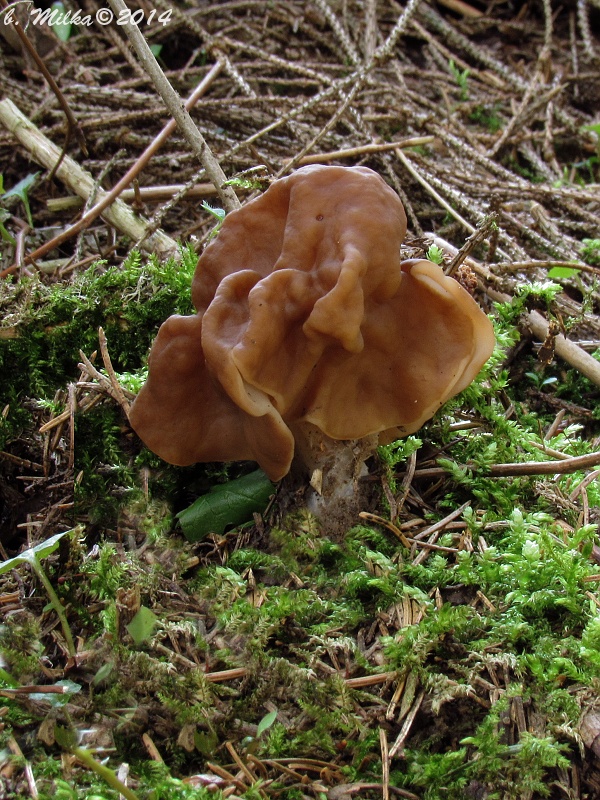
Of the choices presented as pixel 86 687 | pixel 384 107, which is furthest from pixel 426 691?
pixel 384 107

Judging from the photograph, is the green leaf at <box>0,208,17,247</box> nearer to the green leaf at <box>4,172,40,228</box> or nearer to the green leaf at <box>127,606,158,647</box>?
the green leaf at <box>4,172,40,228</box>

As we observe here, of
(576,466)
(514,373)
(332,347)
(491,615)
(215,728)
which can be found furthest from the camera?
(514,373)

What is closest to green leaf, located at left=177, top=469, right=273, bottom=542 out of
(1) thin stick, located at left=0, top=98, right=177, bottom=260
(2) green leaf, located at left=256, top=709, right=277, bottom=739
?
(2) green leaf, located at left=256, top=709, right=277, bottom=739

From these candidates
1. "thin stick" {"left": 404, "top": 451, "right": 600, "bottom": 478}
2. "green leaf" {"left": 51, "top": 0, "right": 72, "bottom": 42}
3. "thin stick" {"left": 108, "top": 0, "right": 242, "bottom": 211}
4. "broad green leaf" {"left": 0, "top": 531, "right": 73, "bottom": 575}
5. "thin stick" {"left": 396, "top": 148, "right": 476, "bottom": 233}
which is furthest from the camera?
"green leaf" {"left": 51, "top": 0, "right": 72, "bottom": 42}

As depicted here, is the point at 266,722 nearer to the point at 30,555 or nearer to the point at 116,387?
the point at 30,555

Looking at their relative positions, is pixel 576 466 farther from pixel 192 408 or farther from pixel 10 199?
pixel 10 199

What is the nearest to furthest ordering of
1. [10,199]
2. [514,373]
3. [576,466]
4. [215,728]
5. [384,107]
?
[215,728] → [576,466] → [514,373] → [10,199] → [384,107]
